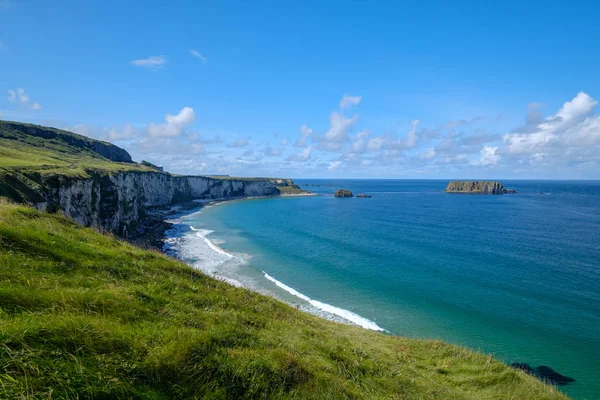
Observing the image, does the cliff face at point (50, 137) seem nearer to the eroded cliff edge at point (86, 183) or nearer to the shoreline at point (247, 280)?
the eroded cliff edge at point (86, 183)

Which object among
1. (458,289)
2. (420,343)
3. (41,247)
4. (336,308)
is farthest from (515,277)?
(41,247)

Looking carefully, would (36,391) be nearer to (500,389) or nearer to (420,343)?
(500,389)

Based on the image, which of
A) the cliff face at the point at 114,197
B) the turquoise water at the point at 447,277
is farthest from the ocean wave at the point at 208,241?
the cliff face at the point at 114,197

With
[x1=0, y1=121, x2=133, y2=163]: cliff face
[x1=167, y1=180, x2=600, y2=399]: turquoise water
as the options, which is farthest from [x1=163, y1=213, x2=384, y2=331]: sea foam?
[x1=0, y1=121, x2=133, y2=163]: cliff face

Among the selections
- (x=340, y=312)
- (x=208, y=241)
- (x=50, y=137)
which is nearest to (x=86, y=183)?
(x=208, y=241)

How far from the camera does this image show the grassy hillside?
15.9 feet

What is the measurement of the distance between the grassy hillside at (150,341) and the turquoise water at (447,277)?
15.3 m

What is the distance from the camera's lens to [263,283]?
131ft

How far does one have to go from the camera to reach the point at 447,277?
4166 centimetres

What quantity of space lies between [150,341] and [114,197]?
6006 centimetres

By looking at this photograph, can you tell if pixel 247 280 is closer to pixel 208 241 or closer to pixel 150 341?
pixel 208 241

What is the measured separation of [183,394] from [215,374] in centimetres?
83

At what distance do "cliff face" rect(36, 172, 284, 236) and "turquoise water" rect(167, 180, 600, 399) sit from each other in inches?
443

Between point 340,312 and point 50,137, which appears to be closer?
point 340,312
